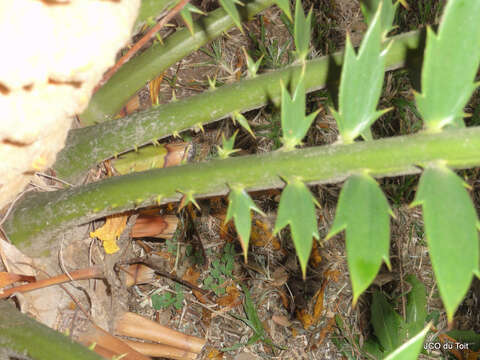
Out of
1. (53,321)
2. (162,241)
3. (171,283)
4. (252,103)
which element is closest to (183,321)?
(171,283)

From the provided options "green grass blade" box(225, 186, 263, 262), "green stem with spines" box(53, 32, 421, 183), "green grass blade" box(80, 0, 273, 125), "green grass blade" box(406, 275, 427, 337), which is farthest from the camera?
"green grass blade" box(406, 275, 427, 337)

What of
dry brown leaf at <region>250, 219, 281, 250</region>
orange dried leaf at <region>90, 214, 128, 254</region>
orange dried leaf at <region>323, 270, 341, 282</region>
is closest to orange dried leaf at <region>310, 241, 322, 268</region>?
orange dried leaf at <region>323, 270, 341, 282</region>

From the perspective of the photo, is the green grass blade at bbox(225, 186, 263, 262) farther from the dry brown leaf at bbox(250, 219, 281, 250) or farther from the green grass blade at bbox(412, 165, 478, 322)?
the dry brown leaf at bbox(250, 219, 281, 250)

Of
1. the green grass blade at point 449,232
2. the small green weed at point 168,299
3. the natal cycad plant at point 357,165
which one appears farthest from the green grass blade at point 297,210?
the small green weed at point 168,299

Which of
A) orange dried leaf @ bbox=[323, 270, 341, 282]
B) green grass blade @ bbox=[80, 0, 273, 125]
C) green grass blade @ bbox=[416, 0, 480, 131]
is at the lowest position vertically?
orange dried leaf @ bbox=[323, 270, 341, 282]

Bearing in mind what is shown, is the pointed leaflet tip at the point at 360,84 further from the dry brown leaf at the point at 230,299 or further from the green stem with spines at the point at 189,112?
the dry brown leaf at the point at 230,299

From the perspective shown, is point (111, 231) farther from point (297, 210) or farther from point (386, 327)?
point (386, 327)
